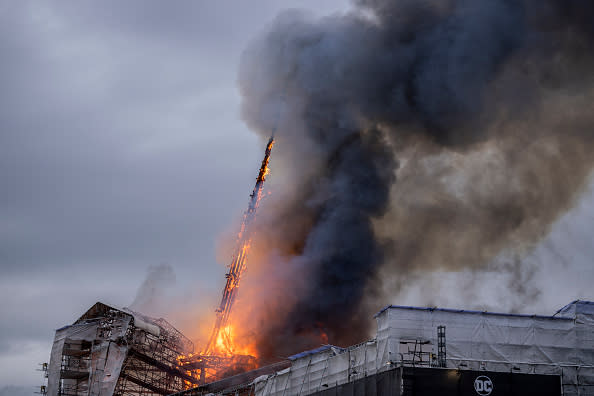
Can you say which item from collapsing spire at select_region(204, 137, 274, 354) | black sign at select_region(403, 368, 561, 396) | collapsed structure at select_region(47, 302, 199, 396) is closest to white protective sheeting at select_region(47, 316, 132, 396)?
collapsed structure at select_region(47, 302, 199, 396)

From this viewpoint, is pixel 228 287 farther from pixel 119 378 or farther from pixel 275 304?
pixel 119 378

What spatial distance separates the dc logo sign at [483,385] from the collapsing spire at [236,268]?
4679cm

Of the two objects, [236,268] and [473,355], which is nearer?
[473,355]

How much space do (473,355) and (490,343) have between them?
209 cm

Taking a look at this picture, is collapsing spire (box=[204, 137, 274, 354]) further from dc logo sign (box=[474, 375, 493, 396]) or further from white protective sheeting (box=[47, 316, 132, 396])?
dc logo sign (box=[474, 375, 493, 396])

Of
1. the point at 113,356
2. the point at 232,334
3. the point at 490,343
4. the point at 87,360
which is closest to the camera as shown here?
the point at 490,343

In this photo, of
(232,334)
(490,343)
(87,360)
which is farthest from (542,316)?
(87,360)

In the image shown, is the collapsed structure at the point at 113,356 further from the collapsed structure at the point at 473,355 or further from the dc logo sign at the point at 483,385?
the dc logo sign at the point at 483,385

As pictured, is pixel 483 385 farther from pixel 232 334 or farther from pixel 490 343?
pixel 232 334

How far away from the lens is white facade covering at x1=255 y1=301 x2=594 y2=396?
2594 inches

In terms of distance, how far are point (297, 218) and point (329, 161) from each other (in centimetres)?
942

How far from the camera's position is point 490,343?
6812 centimetres

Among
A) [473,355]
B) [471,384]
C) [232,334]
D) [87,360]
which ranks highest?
[232,334]

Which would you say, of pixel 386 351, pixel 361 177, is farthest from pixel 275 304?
pixel 386 351
